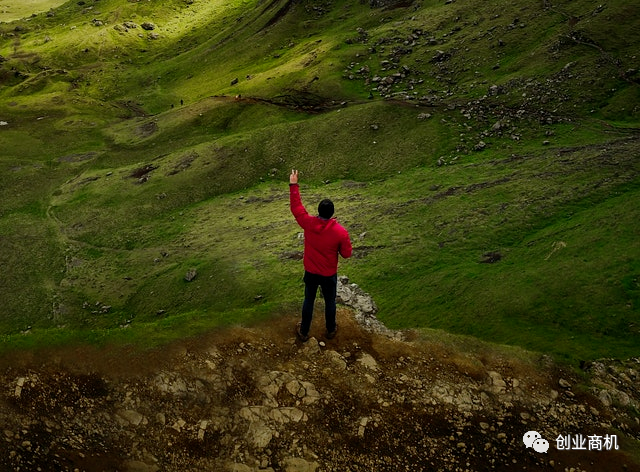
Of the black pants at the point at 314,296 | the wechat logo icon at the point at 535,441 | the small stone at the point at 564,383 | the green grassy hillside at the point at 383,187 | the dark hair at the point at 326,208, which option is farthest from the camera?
the green grassy hillside at the point at 383,187

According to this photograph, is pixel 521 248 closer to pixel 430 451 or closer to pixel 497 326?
pixel 497 326

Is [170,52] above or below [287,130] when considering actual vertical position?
above

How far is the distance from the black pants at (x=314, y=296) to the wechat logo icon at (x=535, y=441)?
7368 mm

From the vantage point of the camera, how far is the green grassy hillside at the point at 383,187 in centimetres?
2148

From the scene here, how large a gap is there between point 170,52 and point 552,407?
167 m

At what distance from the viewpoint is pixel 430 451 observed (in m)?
12.7

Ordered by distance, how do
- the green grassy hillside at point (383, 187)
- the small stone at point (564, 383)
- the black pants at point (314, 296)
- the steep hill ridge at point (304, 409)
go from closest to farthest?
the steep hill ridge at point (304, 409)
the small stone at point (564, 383)
the black pants at point (314, 296)
the green grassy hillside at point (383, 187)

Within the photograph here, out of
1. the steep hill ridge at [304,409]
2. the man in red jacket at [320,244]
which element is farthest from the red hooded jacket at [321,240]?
the steep hill ridge at [304,409]

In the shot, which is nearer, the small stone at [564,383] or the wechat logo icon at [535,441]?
the wechat logo icon at [535,441]

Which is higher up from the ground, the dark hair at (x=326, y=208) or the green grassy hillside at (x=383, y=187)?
the dark hair at (x=326, y=208)

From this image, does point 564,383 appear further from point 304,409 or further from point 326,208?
point 326,208

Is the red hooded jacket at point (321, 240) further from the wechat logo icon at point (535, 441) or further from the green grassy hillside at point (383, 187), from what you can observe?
the wechat logo icon at point (535, 441)

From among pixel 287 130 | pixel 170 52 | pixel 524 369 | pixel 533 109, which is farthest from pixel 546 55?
pixel 170 52

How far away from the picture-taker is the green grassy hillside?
2148cm
